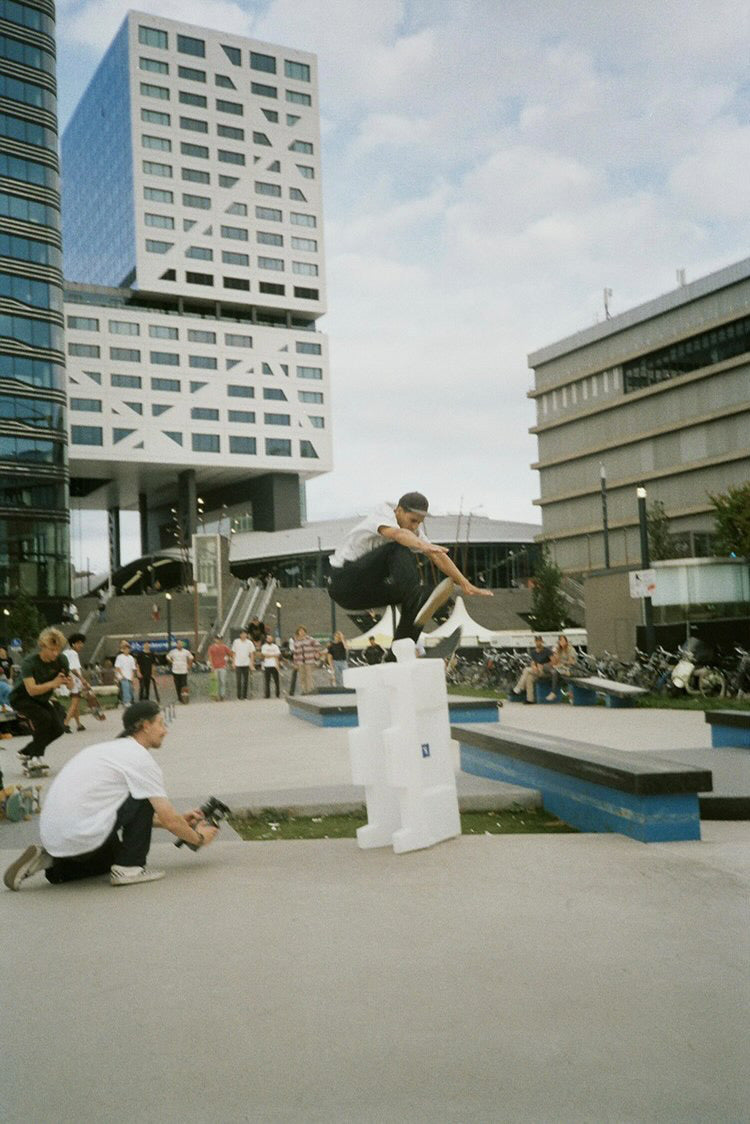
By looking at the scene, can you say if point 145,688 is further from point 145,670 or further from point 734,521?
point 734,521

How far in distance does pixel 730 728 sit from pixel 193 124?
87457 millimetres

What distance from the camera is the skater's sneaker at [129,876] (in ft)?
18.7

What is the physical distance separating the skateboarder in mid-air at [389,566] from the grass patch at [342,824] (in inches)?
63.2

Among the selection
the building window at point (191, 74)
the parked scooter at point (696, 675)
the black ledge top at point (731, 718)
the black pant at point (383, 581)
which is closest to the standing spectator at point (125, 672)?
the parked scooter at point (696, 675)

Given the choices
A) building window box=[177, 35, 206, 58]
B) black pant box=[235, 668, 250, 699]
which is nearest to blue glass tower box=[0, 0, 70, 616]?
building window box=[177, 35, 206, 58]

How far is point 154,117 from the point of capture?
85.6 metres

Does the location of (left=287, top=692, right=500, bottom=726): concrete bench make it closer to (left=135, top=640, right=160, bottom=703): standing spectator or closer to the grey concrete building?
(left=135, top=640, right=160, bottom=703): standing spectator

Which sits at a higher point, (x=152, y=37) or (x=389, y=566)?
(x=152, y=37)

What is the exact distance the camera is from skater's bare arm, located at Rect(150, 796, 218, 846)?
5.82 meters

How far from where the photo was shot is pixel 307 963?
4.14 meters

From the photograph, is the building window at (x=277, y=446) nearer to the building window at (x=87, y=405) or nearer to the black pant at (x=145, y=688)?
the building window at (x=87, y=405)

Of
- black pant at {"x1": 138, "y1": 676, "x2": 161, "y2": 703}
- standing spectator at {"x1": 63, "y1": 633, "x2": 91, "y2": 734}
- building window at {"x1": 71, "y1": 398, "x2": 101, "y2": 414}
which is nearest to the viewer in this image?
standing spectator at {"x1": 63, "y1": 633, "x2": 91, "y2": 734}

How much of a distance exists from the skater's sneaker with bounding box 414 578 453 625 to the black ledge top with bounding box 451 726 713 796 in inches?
55.9

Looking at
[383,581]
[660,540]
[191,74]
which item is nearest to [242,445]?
[191,74]
